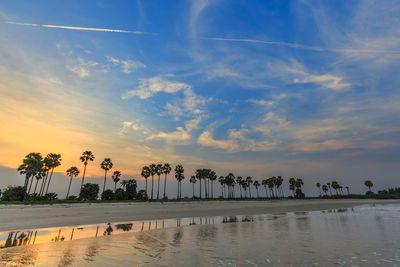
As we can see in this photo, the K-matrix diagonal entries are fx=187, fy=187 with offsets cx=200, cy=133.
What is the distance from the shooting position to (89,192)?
3280 inches

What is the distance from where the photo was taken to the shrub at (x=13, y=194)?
65.1 m

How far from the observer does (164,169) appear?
101750mm

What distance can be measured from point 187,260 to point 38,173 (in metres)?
87.9

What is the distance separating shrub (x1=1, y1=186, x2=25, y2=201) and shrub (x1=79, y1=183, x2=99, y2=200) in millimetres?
19531

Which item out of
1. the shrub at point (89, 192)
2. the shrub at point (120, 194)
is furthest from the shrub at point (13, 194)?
the shrub at point (120, 194)

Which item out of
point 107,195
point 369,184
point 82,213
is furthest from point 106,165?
point 369,184

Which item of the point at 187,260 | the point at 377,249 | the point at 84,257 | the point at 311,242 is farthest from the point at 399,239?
the point at 84,257

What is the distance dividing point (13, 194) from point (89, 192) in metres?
24.5

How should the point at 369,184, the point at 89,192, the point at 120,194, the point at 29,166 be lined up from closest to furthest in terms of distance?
the point at 29,166 → the point at 89,192 → the point at 120,194 → the point at 369,184

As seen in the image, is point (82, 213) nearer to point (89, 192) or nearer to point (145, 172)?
point (89, 192)

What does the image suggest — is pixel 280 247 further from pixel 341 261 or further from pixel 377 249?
pixel 377 249

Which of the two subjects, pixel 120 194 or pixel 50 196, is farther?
pixel 120 194

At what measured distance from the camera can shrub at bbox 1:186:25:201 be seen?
6506 cm

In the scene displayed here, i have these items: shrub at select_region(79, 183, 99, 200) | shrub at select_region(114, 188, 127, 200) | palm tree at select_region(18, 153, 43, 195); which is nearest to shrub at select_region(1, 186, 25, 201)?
palm tree at select_region(18, 153, 43, 195)
